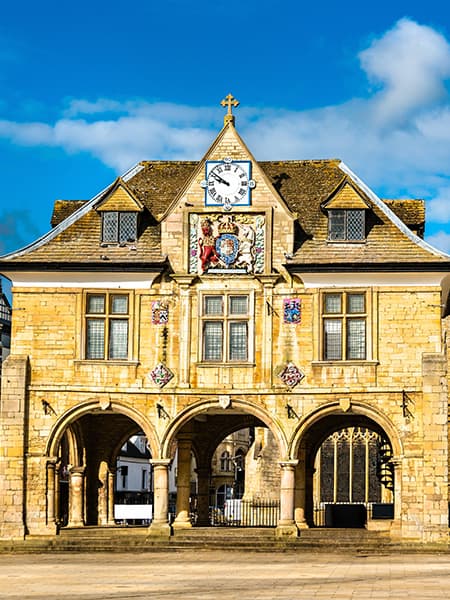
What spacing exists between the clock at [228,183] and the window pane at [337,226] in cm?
273

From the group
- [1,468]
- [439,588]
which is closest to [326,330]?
[1,468]

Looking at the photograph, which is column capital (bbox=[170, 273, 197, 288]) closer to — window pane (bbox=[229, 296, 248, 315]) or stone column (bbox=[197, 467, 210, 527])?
window pane (bbox=[229, 296, 248, 315])

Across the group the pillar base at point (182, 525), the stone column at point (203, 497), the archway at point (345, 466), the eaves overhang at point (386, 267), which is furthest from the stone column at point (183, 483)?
the eaves overhang at point (386, 267)

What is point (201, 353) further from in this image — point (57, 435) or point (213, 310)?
point (57, 435)

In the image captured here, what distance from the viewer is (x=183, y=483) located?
1751 inches

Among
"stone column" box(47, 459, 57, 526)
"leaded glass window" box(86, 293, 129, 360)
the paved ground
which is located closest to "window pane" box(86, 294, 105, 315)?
"leaded glass window" box(86, 293, 129, 360)

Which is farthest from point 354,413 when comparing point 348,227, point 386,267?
point 348,227

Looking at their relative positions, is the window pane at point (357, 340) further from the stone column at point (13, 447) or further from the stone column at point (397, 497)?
the stone column at point (13, 447)

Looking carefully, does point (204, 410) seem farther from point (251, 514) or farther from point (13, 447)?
point (251, 514)

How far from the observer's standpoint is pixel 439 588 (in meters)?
26.9

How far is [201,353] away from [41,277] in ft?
18.5

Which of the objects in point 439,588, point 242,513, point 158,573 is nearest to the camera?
point 439,588

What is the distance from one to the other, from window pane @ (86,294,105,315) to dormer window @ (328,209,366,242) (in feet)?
24.6

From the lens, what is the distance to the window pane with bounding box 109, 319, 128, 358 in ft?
140
